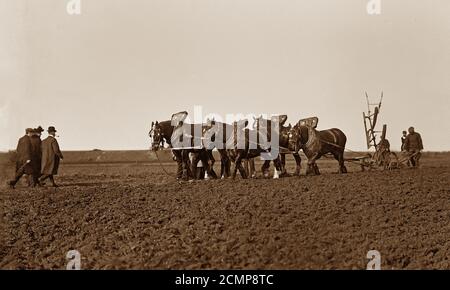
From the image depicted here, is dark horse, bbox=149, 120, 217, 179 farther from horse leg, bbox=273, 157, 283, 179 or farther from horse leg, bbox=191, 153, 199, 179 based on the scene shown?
horse leg, bbox=273, 157, 283, 179

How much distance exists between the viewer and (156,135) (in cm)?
1706

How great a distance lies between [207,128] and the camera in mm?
16422

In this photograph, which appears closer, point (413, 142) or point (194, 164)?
point (194, 164)

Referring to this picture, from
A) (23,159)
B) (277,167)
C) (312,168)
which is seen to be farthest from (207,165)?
(23,159)

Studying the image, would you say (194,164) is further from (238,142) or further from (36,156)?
(36,156)

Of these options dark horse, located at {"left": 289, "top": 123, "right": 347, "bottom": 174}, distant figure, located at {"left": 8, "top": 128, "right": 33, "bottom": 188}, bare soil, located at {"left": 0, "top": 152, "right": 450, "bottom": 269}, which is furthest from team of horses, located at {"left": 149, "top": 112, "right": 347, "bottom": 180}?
distant figure, located at {"left": 8, "top": 128, "right": 33, "bottom": 188}

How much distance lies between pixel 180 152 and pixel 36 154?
173 inches

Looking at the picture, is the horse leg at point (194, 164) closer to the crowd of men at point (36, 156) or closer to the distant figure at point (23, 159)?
the crowd of men at point (36, 156)

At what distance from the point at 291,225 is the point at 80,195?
238 inches

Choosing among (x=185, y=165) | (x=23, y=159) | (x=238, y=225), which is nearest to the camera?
(x=238, y=225)
